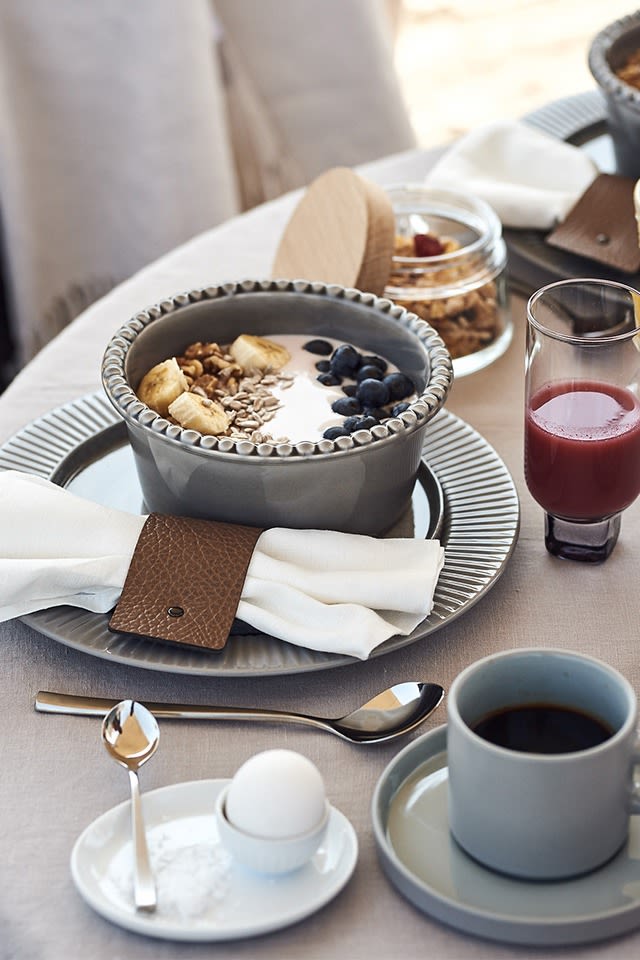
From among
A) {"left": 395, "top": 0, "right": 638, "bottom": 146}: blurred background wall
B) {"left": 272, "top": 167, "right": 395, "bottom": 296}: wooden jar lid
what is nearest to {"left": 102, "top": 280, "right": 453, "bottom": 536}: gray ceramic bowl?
{"left": 272, "top": 167, "right": 395, "bottom": 296}: wooden jar lid

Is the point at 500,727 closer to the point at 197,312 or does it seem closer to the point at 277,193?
the point at 197,312

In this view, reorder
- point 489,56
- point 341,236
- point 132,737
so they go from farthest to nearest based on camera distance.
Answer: point 489,56 → point 341,236 → point 132,737

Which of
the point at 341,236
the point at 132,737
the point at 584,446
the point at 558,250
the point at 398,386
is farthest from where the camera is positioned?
the point at 558,250

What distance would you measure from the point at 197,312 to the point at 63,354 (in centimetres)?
23

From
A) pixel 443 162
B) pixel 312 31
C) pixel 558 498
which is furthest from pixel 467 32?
pixel 558 498

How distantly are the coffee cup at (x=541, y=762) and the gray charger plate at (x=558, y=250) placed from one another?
2.12 feet

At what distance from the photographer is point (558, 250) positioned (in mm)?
1208

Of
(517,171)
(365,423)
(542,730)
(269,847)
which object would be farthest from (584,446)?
(517,171)

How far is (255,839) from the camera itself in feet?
1.87

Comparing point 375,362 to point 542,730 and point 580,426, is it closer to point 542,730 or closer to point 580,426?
point 580,426

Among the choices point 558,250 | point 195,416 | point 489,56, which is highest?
point 195,416

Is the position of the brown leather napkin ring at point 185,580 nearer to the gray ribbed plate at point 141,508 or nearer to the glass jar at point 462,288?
the gray ribbed plate at point 141,508

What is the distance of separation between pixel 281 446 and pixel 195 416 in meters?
0.09

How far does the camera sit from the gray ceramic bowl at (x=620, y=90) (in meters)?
1.16
